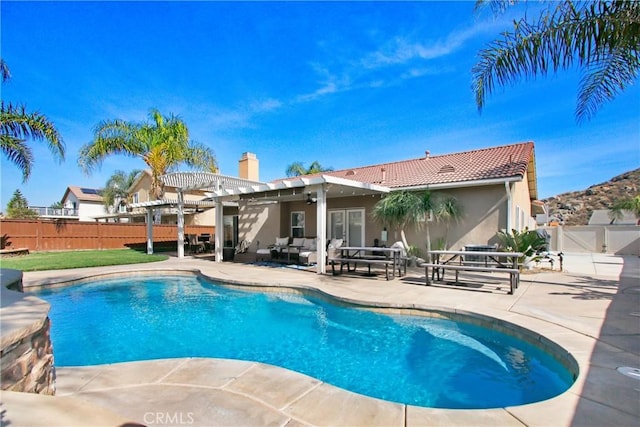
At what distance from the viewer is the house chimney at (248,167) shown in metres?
22.9

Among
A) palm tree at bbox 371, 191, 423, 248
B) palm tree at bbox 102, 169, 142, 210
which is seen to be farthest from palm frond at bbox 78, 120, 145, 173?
palm tree at bbox 102, 169, 142, 210

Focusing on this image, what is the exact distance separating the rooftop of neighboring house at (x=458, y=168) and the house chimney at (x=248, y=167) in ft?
28.0

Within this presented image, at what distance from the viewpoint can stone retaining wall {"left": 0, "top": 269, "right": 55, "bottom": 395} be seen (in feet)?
7.68

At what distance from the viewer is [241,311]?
7535mm

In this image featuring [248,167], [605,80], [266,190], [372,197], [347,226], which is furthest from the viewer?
[248,167]

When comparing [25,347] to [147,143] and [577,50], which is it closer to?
[577,50]

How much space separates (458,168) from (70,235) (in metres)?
24.0

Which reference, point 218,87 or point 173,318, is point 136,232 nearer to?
point 218,87

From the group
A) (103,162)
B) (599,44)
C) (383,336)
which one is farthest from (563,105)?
(103,162)

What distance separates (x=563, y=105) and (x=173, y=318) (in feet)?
57.6

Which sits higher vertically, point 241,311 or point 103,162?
point 103,162

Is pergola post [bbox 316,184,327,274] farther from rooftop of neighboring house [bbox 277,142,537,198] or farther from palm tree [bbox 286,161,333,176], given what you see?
palm tree [bbox 286,161,333,176]

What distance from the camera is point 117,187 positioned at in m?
35.8

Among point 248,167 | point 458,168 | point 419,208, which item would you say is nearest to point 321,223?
point 419,208
